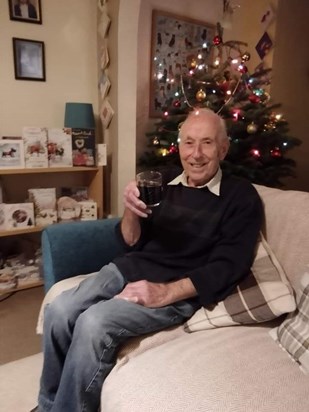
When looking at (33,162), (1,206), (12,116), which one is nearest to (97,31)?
(12,116)

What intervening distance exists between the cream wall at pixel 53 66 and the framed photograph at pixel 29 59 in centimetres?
3

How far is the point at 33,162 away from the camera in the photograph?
218 cm

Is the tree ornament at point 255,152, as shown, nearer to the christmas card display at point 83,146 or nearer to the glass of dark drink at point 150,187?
the christmas card display at point 83,146

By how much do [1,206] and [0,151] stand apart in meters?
0.37

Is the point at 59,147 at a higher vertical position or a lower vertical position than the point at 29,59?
lower

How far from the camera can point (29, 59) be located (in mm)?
2350

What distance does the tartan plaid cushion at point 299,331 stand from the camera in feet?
3.04

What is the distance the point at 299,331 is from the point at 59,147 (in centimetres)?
188

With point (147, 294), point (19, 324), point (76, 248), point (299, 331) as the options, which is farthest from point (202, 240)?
point (19, 324)

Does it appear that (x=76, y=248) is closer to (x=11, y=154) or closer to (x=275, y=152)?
(x=11, y=154)

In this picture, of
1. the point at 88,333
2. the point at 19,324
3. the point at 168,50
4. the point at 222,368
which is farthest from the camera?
the point at 168,50

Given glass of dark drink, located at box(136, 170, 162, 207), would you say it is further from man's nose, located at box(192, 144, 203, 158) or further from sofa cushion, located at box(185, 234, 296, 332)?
sofa cushion, located at box(185, 234, 296, 332)

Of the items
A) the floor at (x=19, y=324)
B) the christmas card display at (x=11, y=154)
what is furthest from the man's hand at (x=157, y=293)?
the christmas card display at (x=11, y=154)

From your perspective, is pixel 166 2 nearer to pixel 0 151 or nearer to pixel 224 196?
pixel 0 151
